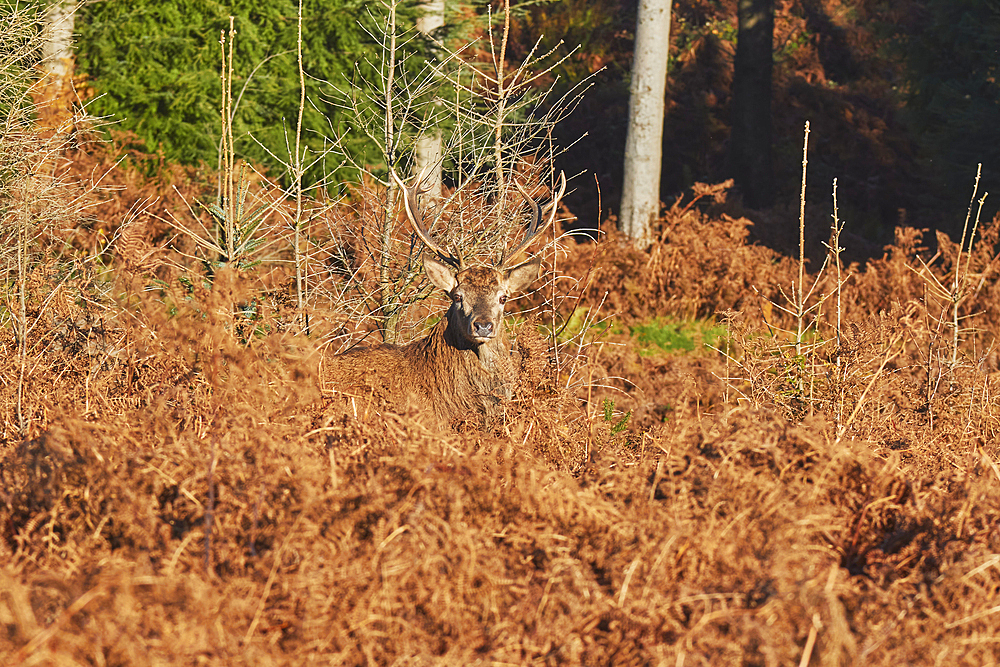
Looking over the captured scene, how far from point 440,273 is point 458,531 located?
3.16 meters

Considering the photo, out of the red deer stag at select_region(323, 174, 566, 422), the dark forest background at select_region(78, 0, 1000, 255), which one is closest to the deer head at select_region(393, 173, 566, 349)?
the red deer stag at select_region(323, 174, 566, 422)

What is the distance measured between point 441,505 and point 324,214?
5191 millimetres

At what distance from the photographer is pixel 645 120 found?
1190 cm

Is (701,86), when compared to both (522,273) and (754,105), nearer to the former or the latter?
(754,105)

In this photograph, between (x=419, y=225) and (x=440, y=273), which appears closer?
(x=419, y=225)

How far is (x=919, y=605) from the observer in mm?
3197

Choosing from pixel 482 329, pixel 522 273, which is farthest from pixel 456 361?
pixel 522 273

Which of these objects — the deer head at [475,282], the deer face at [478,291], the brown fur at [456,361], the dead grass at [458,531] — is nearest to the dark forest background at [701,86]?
the deer head at [475,282]

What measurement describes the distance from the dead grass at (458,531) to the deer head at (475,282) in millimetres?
964

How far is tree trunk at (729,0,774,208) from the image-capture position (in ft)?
50.0

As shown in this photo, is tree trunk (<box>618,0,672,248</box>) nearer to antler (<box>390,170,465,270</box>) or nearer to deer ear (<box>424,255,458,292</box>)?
antler (<box>390,170,465,270</box>)

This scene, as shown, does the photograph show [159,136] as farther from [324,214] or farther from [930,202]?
[930,202]

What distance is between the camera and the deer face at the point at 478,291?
230 inches

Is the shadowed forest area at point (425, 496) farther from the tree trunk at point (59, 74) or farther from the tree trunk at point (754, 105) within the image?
the tree trunk at point (754, 105)
